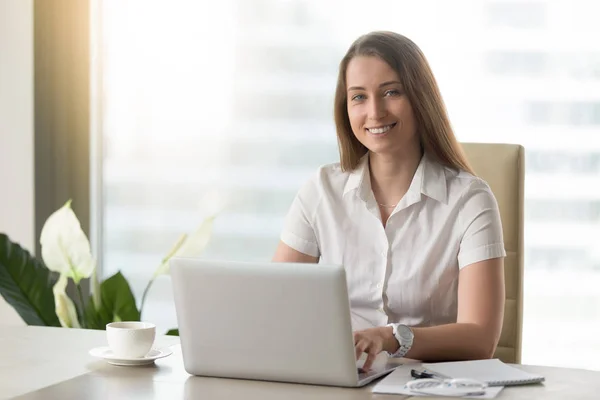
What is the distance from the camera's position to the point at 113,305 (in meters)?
3.07

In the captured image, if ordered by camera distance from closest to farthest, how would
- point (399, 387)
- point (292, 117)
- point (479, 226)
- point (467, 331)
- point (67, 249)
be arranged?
point (399, 387), point (467, 331), point (479, 226), point (67, 249), point (292, 117)

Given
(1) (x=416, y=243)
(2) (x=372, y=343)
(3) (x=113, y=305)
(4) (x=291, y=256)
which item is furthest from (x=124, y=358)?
(3) (x=113, y=305)

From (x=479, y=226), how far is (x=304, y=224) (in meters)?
0.42

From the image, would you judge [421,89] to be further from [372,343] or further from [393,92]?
[372,343]

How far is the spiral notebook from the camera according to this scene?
60.4 inches

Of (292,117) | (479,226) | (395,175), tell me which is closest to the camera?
(479,226)

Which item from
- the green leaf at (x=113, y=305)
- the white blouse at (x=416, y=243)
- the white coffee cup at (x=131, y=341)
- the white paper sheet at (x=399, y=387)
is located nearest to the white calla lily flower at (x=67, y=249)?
the green leaf at (x=113, y=305)

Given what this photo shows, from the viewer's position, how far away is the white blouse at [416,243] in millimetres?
2068

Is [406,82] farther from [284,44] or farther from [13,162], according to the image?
[13,162]

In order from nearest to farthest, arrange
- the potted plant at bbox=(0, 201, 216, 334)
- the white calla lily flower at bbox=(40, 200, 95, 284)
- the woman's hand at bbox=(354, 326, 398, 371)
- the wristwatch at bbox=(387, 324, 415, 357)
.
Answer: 1. the woman's hand at bbox=(354, 326, 398, 371)
2. the wristwatch at bbox=(387, 324, 415, 357)
3. the white calla lily flower at bbox=(40, 200, 95, 284)
4. the potted plant at bbox=(0, 201, 216, 334)

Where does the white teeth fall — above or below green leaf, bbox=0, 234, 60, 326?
above

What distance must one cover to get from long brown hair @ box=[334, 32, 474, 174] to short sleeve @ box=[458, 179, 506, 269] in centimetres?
8

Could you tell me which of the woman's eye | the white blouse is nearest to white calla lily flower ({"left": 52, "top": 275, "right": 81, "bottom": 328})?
the white blouse

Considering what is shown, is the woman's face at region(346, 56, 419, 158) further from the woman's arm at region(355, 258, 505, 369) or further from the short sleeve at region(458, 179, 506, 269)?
the woman's arm at region(355, 258, 505, 369)
